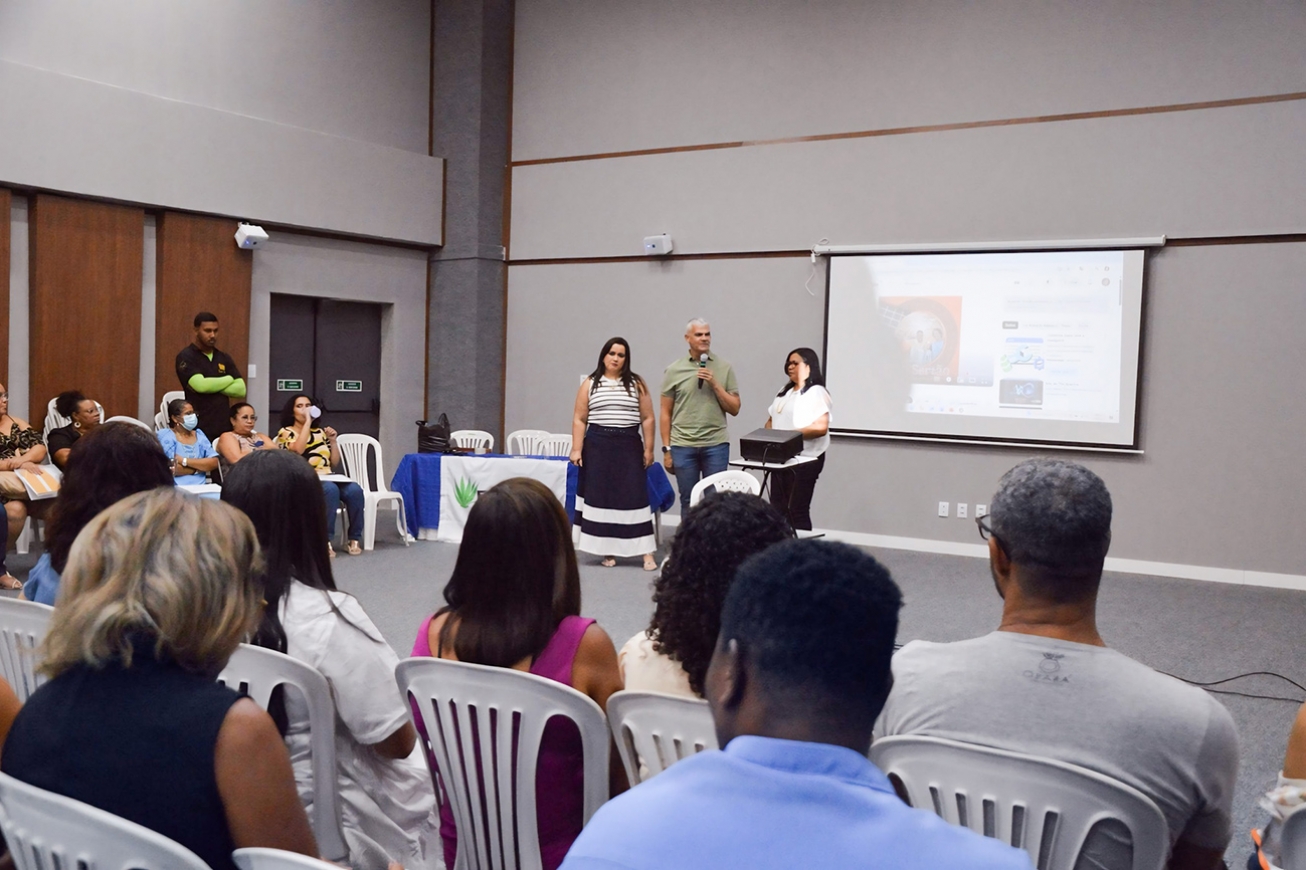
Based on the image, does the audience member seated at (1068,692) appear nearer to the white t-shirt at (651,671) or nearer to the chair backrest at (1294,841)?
the chair backrest at (1294,841)

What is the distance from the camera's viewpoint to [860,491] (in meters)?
8.06

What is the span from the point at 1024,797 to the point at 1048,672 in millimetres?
185

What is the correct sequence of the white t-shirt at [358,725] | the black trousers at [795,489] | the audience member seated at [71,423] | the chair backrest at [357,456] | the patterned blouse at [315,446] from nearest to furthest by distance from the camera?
the white t-shirt at [358,725]
the black trousers at [795,489]
the audience member seated at [71,423]
the patterned blouse at [315,446]
the chair backrest at [357,456]

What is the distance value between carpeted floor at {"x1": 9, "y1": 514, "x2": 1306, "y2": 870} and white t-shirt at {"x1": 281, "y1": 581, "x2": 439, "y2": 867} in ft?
7.16

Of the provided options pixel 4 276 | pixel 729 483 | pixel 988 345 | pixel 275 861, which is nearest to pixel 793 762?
pixel 275 861

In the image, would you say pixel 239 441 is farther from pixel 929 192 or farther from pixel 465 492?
pixel 929 192

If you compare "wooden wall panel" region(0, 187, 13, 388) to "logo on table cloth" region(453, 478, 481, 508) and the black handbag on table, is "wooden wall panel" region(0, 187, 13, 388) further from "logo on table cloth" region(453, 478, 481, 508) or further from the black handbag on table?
"logo on table cloth" region(453, 478, 481, 508)

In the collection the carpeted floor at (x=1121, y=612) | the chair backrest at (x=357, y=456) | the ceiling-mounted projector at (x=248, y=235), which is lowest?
the carpeted floor at (x=1121, y=612)

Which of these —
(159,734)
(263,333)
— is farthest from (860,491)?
(159,734)

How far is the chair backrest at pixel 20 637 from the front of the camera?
6.83 ft

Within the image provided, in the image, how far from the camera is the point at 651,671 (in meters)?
1.84

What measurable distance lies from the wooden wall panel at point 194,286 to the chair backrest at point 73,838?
7201mm

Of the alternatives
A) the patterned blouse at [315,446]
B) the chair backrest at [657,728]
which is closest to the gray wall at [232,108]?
the patterned blouse at [315,446]

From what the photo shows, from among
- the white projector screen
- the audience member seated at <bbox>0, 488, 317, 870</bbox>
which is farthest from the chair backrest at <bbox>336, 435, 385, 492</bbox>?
the audience member seated at <bbox>0, 488, 317, 870</bbox>
